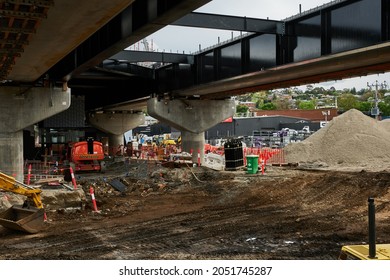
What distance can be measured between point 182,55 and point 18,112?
981cm

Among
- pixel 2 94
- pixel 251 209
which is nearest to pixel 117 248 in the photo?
pixel 251 209

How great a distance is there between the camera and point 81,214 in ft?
57.4

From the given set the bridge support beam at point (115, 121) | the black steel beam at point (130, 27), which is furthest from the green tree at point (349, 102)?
the black steel beam at point (130, 27)

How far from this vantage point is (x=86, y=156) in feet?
95.7

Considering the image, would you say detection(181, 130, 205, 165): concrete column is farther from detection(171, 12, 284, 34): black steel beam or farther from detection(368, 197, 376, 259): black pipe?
detection(368, 197, 376, 259): black pipe

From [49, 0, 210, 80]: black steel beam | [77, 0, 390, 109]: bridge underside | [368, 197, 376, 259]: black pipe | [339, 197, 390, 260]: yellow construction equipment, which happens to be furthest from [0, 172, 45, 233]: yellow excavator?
[368, 197, 376, 259]: black pipe

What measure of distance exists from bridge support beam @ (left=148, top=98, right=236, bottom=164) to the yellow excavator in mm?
17946

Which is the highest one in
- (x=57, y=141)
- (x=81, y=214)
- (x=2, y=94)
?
(x=2, y=94)

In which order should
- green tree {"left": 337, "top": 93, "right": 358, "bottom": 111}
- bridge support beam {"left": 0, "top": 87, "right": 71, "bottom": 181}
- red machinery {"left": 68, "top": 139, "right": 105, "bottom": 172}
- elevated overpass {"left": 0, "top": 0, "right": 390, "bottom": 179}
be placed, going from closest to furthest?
1. elevated overpass {"left": 0, "top": 0, "right": 390, "bottom": 179}
2. bridge support beam {"left": 0, "top": 87, "right": 71, "bottom": 181}
3. red machinery {"left": 68, "top": 139, "right": 105, "bottom": 172}
4. green tree {"left": 337, "top": 93, "right": 358, "bottom": 111}

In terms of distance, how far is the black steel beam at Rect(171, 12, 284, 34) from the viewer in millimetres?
17297

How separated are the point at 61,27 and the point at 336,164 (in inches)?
850

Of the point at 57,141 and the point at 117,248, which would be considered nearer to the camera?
the point at 117,248
